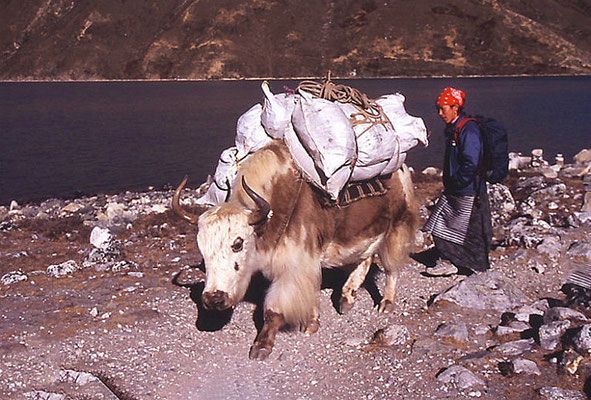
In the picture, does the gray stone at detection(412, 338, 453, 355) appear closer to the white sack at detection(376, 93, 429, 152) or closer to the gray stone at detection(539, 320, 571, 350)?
the gray stone at detection(539, 320, 571, 350)

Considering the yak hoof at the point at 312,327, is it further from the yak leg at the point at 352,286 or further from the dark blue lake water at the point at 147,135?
the dark blue lake water at the point at 147,135

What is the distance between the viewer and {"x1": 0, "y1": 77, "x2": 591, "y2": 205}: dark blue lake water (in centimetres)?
1847

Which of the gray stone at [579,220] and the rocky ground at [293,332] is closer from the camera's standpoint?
the rocky ground at [293,332]

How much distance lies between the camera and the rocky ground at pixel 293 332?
13.9 feet

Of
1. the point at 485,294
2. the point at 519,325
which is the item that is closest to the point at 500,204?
the point at 485,294

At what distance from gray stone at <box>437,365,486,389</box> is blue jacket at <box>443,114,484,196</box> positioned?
190 cm

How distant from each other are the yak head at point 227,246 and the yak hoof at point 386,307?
156cm

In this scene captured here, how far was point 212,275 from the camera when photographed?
4312mm

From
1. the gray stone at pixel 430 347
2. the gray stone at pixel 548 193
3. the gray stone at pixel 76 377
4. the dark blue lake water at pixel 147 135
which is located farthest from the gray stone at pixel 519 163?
the gray stone at pixel 76 377

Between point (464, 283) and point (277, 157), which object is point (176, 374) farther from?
point (464, 283)

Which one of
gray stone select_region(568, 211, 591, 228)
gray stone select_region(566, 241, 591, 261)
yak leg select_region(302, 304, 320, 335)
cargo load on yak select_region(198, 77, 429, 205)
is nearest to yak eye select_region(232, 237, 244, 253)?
cargo load on yak select_region(198, 77, 429, 205)

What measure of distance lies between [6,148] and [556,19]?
89.2m

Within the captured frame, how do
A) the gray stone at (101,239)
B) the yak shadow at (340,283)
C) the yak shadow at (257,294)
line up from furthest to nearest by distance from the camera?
the gray stone at (101,239) < the yak shadow at (340,283) < the yak shadow at (257,294)

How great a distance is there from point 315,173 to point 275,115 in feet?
1.84
